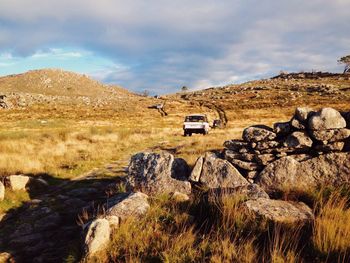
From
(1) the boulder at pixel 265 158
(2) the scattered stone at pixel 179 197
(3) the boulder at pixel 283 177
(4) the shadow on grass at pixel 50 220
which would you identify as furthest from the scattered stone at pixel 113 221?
(1) the boulder at pixel 265 158

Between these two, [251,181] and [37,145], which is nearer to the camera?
[251,181]

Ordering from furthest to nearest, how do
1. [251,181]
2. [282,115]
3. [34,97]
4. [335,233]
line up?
[34,97] < [282,115] < [251,181] < [335,233]

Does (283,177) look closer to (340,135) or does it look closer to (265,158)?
(265,158)

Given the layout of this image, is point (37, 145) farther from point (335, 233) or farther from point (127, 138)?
point (335, 233)

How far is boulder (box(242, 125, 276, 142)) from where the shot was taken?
8945 mm

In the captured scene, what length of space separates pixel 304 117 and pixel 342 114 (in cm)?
99

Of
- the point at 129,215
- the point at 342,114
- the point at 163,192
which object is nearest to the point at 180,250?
the point at 129,215

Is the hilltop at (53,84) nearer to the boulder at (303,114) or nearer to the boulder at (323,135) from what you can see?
the boulder at (303,114)

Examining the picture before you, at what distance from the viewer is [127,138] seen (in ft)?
82.7

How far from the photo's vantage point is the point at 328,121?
834 cm

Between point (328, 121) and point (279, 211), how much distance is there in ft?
11.0

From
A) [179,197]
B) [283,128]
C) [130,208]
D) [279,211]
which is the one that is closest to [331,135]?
[283,128]

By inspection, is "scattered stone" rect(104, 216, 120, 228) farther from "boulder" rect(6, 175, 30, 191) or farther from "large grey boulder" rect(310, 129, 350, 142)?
"boulder" rect(6, 175, 30, 191)

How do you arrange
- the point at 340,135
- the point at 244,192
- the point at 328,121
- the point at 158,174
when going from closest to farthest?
the point at 244,192 → the point at 340,135 → the point at 328,121 → the point at 158,174
